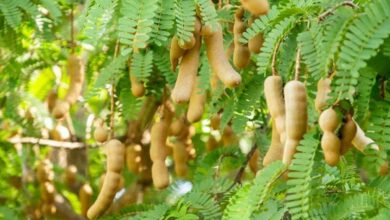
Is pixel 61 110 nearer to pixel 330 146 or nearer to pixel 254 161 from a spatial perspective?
pixel 254 161

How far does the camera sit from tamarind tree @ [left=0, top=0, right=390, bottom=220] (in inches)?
70.9

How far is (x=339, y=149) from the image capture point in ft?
5.82

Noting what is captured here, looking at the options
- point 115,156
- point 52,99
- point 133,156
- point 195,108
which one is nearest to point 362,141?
point 195,108

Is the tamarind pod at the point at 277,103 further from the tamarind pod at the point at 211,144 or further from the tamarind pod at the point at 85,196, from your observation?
the tamarind pod at the point at 85,196

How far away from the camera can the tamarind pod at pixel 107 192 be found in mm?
2402

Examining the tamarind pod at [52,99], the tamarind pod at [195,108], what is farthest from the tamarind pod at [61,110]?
the tamarind pod at [195,108]

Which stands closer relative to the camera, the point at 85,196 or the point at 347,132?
the point at 347,132

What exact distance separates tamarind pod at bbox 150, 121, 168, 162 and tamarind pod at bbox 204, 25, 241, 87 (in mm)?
686

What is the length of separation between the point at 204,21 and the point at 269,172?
1.40 ft

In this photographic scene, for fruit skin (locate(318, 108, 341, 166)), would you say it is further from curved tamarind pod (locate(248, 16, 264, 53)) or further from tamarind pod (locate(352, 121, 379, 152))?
curved tamarind pod (locate(248, 16, 264, 53))

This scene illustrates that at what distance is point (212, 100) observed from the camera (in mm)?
2730

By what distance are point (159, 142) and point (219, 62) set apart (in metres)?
0.73

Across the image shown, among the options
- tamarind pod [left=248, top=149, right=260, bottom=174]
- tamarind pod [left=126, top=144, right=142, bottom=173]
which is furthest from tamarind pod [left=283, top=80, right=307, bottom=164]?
tamarind pod [left=126, top=144, right=142, bottom=173]

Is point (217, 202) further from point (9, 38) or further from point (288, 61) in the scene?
point (9, 38)
